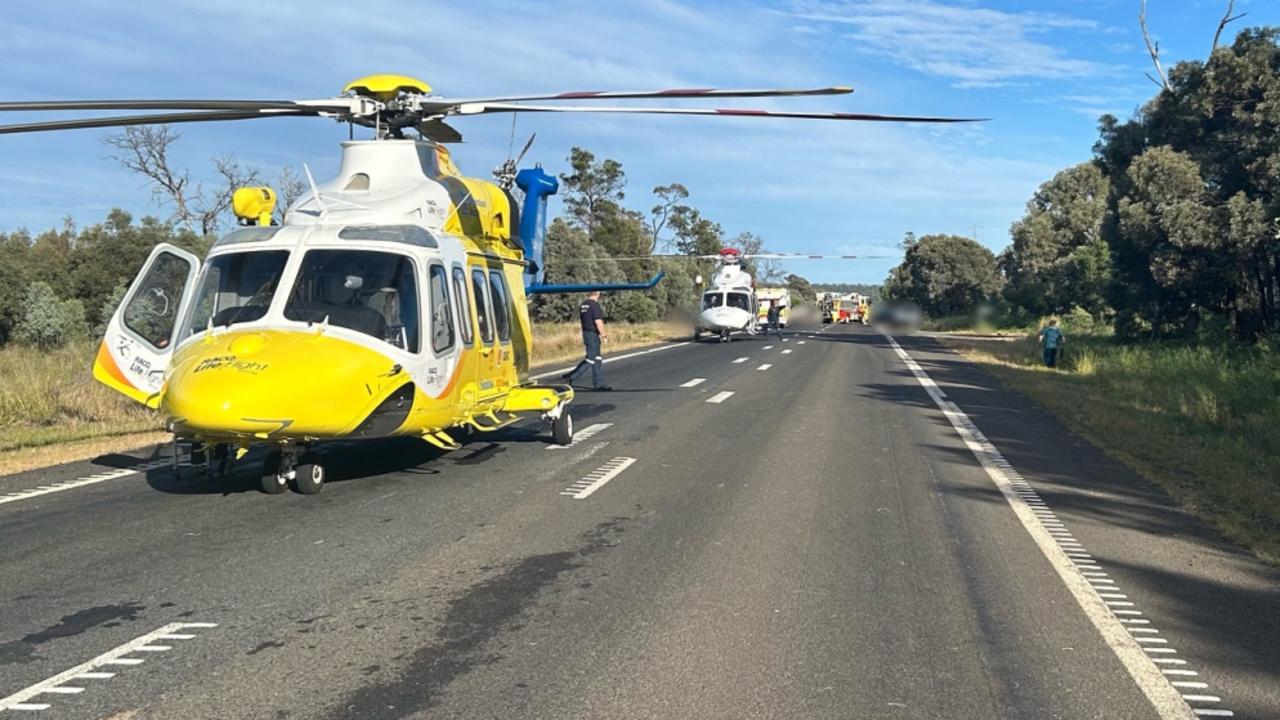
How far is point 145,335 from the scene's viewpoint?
912 centimetres

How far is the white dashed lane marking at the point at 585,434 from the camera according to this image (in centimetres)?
1202

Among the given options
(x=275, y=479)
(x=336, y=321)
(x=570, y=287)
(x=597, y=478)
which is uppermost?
(x=570, y=287)

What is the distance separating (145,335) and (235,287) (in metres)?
1.14

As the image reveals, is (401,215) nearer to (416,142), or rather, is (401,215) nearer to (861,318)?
(416,142)

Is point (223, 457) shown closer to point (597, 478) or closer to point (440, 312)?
point (440, 312)

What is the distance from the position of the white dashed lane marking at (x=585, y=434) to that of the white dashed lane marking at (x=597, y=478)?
3.60ft

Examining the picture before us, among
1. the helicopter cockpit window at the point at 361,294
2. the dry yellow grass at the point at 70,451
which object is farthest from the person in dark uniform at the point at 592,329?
the helicopter cockpit window at the point at 361,294

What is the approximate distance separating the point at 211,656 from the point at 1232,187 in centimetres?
2765

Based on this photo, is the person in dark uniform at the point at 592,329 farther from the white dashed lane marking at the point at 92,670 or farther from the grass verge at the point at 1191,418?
the white dashed lane marking at the point at 92,670

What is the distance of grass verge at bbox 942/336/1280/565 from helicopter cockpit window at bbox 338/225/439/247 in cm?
721

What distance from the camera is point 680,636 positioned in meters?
5.24

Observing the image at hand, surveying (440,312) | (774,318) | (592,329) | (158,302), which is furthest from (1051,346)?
(774,318)

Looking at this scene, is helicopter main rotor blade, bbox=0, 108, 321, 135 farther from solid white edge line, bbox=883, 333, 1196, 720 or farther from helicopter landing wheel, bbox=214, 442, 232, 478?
solid white edge line, bbox=883, 333, 1196, 720

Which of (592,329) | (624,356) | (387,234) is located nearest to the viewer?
(387,234)
